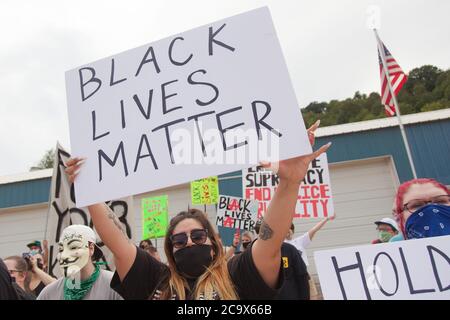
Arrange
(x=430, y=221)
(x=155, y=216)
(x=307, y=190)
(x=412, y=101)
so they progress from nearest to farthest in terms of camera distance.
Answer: (x=430, y=221) → (x=307, y=190) → (x=155, y=216) → (x=412, y=101)

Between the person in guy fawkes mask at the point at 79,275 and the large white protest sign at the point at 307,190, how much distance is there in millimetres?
3277

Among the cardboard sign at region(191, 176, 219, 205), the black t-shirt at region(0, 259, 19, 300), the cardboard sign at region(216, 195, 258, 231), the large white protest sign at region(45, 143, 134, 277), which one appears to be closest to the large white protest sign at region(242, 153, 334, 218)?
the cardboard sign at region(216, 195, 258, 231)

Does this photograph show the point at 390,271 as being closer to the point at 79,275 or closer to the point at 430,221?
the point at 430,221

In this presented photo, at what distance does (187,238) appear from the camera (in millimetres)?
2004

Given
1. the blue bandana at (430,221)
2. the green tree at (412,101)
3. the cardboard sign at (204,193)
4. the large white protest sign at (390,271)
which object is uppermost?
the green tree at (412,101)

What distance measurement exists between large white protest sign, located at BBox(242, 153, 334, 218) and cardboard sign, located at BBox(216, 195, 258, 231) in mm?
212

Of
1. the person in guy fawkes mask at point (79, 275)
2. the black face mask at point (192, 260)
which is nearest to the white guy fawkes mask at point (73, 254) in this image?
the person in guy fawkes mask at point (79, 275)

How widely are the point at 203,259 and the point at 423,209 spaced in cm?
109

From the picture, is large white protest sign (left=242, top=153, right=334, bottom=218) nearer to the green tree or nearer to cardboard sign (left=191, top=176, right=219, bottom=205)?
cardboard sign (left=191, top=176, right=219, bottom=205)

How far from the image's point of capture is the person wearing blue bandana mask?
178 cm

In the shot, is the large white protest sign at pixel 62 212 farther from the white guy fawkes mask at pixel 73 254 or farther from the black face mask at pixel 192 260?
the black face mask at pixel 192 260

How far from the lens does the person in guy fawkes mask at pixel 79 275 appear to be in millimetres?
2553

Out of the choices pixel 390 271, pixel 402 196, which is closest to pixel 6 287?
pixel 390 271
